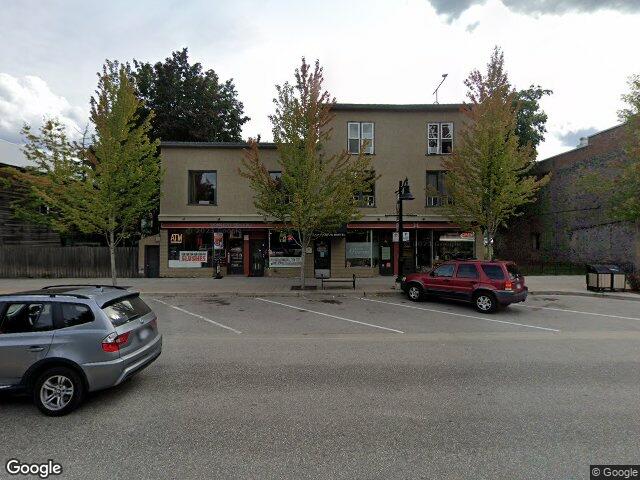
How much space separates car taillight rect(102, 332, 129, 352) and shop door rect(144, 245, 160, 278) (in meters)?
16.7

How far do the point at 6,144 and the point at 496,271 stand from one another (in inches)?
1153

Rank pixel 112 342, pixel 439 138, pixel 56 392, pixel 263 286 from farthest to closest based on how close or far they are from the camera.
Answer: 1. pixel 439 138
2. pixel 263 286
3. pixel 112 342
4. pixel 56 392

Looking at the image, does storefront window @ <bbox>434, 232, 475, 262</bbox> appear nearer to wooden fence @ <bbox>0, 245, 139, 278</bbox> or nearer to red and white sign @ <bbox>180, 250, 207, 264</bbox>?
red and white sign @ <bbox>180, 250, 207, 264</bbox>

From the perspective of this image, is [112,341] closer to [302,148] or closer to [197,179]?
[302,148]

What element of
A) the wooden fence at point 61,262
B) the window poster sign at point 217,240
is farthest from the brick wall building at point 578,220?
the wooden fence at point 61,262

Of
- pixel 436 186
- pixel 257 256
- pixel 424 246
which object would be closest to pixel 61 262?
pixel 257 256

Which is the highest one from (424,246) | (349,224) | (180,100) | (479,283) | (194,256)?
(180,100)

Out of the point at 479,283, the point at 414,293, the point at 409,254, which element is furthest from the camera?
the point at 409,254

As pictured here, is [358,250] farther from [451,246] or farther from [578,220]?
[578,220]

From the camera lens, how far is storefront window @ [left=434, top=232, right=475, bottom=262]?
20.3 metres

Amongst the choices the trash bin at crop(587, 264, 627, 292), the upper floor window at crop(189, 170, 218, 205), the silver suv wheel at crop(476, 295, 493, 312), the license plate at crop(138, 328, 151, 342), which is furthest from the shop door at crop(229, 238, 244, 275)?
the trash bin at crop(587, 264, 627, 292)

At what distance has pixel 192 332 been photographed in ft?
28.2

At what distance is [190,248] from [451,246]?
593 inches

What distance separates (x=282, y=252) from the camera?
66.3 feet
